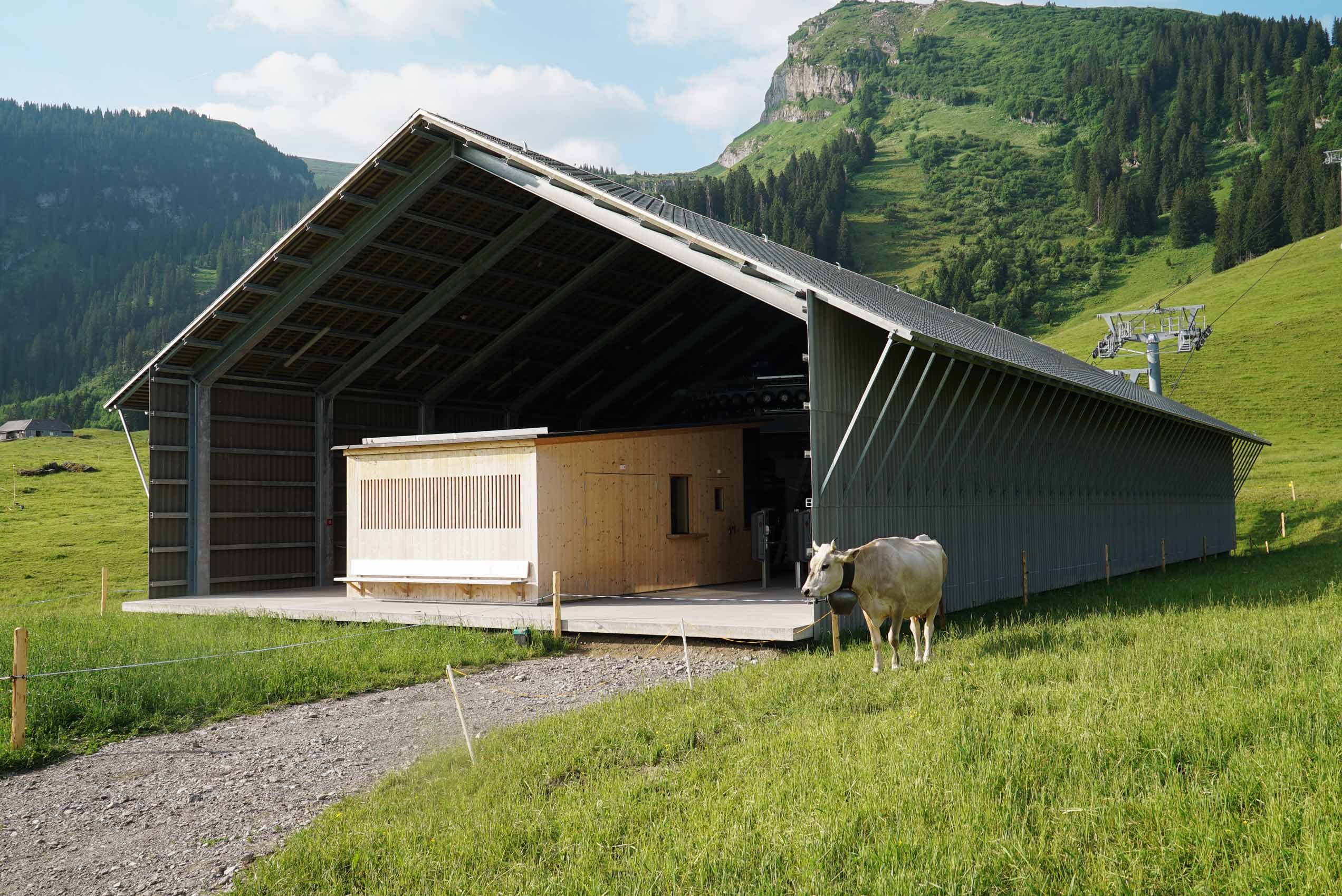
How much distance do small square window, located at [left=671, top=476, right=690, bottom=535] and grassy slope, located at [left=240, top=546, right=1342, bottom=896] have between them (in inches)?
452

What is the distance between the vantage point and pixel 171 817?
7559 millimetres

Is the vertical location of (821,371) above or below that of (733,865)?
above

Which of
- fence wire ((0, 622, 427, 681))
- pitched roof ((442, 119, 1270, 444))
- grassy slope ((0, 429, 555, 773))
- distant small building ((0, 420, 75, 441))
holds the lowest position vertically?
grassy slope ((0, 429, 555, 773))

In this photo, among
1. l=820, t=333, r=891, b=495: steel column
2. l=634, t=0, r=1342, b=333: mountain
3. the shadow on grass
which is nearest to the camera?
l=820, t=333, r=891, b=495: steel column

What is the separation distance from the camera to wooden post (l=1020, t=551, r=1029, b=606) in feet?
58.0

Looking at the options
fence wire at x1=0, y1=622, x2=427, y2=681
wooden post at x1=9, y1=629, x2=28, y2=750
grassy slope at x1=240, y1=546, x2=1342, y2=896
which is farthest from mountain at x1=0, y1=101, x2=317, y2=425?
grassy slope at x1=240, y1=546, x2=1342, y2=896

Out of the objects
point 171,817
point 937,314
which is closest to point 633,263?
point 937,314

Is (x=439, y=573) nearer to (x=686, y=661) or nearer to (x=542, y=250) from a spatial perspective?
(x=542, y=250)

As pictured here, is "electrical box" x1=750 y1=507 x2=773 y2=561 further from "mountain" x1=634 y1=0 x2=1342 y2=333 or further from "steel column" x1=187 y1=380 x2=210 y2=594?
"mountain" x1=634 y1=0 x2=1342 y2=333

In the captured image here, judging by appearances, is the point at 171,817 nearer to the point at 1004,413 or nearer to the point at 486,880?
the point at 486,880

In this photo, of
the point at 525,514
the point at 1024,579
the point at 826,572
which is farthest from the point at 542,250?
the point at 826,572

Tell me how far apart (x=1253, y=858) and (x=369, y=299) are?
792 inches

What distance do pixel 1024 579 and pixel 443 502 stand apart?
10.2 meters

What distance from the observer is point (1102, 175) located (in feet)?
421
